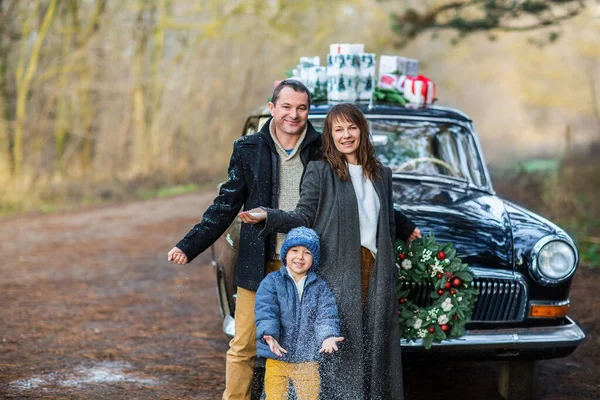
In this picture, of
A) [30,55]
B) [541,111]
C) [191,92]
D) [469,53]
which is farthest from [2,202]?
[541,111]

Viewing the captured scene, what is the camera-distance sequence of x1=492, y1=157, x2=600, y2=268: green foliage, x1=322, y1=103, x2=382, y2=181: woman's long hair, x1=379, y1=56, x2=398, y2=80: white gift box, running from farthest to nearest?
1. x1=492, y1=157, x2=600, y2=268: green foliage
2. x1=379, y1=56, x2=398, y2=80: white gift box
3. x1=322, y1=103, x2=382, y2=181: woman's long hair

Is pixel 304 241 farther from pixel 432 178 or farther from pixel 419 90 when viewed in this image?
pixel 419 90

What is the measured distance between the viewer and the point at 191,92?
23.0 metres

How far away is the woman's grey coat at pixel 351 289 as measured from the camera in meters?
3.46

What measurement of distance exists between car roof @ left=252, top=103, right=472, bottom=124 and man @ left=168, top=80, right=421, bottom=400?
1674mm

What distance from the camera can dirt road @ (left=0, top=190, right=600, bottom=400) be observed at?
4812 millimetres

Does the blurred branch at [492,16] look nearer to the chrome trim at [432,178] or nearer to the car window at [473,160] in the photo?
the car window at [473,160]

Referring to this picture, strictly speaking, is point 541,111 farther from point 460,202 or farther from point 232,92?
point 460,202

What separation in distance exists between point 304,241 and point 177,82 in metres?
19.9

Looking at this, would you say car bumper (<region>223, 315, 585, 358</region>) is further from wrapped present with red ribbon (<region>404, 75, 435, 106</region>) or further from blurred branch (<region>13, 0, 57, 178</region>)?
blurred branch (<region>13, 0, 57, 178</region>)

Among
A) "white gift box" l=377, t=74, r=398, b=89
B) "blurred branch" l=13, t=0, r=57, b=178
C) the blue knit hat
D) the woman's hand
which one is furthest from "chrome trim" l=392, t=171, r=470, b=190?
"blurred branch" l=13, t=0, r=57, b=178

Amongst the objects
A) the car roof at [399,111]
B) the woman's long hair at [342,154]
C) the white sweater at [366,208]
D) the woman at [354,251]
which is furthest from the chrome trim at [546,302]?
the car roof at [399,111]

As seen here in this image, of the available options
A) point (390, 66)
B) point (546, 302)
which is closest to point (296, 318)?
point (546, 302)

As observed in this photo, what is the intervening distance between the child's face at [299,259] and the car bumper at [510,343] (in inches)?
34.6
